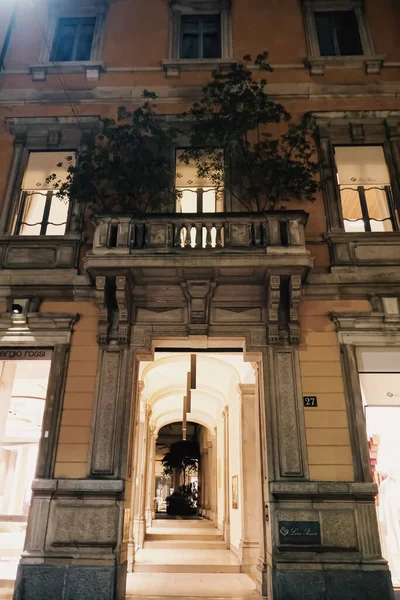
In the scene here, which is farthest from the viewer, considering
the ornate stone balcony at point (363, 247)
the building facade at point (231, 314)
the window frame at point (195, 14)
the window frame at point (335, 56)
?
the window frame at point (195, 14)

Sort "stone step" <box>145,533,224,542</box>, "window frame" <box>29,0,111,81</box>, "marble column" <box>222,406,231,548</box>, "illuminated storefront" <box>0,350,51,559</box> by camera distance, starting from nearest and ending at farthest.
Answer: "illuminated storefront" <box>0,350,51,559</box>
"window frame" <box>29,0,111,81</box>
"marble column" <box>222,406,231,548</box>
"stone step" <box>145,533,224,542</box>

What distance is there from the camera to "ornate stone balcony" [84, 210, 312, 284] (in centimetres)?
628

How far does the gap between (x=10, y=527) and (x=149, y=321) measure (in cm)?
808

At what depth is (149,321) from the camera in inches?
Result: 266

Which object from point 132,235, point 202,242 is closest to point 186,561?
point 202,242

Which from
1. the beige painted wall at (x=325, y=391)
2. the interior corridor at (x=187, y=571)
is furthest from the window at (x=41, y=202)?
the interior corridor at (x=187, y=571)

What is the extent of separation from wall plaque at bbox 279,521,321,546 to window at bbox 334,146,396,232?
4.63 m

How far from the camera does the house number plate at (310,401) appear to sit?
6.24 m

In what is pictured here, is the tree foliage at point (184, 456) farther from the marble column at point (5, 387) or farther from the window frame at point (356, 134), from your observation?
the window frame at point (356, 134)

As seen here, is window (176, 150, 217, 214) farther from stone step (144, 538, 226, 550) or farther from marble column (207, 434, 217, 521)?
marble column (207, 434, 217, 521)

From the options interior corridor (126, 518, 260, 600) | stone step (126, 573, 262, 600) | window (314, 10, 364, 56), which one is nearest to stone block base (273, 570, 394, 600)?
stone step (126, 573, 262, 600)

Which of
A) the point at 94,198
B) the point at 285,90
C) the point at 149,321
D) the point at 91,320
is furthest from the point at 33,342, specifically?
the point at 285,90

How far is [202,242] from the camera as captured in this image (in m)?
6.61

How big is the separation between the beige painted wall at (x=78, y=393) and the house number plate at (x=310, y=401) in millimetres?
3018
